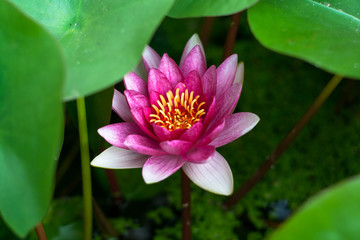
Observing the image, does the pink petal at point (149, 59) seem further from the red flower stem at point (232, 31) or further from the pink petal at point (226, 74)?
the red flower stem at point (232, 31)

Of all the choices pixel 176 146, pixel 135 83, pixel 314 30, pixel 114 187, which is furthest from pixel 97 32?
pixel 114 187

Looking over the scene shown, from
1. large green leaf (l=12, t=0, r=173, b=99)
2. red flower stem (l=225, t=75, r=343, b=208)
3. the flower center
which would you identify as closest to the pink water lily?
the flower center

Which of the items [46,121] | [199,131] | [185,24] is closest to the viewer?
[46,121]

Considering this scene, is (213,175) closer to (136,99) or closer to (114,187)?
(136,99)

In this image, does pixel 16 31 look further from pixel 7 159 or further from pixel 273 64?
pixel 273 64

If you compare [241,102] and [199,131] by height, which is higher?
[199,131]

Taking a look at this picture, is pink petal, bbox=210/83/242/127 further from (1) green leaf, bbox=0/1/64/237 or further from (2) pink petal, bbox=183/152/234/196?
(1) green leaf, bbox=0/1/64/237

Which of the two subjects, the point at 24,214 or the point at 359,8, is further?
the point at 359,8

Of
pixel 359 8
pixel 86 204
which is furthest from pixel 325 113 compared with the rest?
pixel 86 204

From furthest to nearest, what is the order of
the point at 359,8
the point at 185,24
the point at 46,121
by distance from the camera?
the point at 185,24 → the point at 359,8 → the point at 46,121
